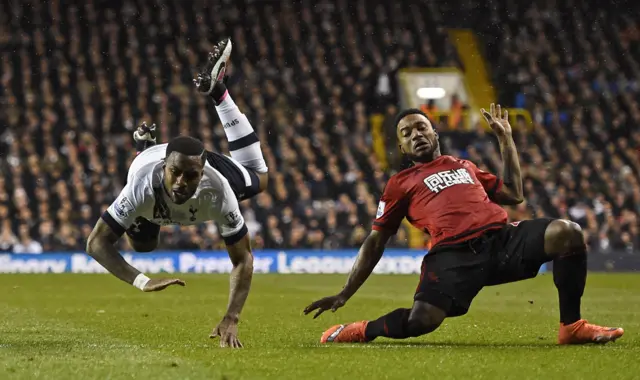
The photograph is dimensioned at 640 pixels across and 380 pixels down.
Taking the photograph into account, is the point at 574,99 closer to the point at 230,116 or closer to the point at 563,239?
the point at 230,116

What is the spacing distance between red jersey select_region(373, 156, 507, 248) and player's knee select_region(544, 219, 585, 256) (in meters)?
0.44

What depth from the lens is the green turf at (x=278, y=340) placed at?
6773mm

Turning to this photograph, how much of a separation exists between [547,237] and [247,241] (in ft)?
7.53

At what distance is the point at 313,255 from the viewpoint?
76.4ft

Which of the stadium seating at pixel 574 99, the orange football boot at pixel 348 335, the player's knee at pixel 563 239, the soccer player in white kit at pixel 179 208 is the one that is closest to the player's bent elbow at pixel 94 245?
the soccer player in white kit at pixel 179 208

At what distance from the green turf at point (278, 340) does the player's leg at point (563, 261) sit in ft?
0.58

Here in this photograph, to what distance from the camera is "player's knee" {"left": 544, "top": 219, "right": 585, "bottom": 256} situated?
837 centimetres

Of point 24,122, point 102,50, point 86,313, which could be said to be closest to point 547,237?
point 86,313

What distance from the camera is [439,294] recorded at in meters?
8.38

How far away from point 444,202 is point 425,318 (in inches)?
37.0

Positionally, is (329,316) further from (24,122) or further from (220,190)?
(24,122)

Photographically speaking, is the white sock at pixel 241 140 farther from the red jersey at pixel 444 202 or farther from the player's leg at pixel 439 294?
the player's leg at pixel 439 294

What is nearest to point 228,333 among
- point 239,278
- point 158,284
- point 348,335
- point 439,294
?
point 239,278

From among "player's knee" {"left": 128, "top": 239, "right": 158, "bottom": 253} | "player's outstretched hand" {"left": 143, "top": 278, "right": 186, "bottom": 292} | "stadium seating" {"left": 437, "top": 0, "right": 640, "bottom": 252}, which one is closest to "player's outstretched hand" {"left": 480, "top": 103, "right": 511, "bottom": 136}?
"player's outstretched hand" {"left": 143, "top": 278, "right": 186, "bottom": 292}
